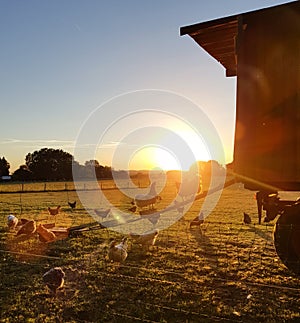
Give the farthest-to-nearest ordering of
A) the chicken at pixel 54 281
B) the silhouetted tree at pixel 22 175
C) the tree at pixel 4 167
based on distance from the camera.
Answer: the tree at pixel 4 167, the silhouetted tree at pixel 22 175, the chicken at pixel 54 281

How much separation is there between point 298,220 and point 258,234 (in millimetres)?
7118

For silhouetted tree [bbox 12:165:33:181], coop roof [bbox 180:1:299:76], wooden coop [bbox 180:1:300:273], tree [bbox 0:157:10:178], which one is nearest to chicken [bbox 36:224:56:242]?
wooden coop [bbox 180:1:300:273]

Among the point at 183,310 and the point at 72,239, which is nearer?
the point at 183,310

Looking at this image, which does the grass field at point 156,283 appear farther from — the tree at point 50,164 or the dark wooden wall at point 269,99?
the tree at point 50,164


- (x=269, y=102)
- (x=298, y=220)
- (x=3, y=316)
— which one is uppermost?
(x=269, y=102)

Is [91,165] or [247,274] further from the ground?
[91,165]

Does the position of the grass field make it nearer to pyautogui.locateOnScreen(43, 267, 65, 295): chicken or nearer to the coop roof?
pyautogui.locateOnScreen(43, 267, 65, 295): chicken

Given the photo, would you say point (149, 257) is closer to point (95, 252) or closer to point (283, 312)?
point (95, 252)

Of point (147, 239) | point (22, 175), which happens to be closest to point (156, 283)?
point (147, 239)

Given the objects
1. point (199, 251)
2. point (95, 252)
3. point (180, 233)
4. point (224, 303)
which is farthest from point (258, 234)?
point (224, 303)

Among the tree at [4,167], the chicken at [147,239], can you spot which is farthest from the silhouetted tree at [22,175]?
the chicken at [147,239]

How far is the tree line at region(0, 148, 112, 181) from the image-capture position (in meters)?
78.6

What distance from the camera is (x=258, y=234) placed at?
13.8 m

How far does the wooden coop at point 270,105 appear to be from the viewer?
641cm
